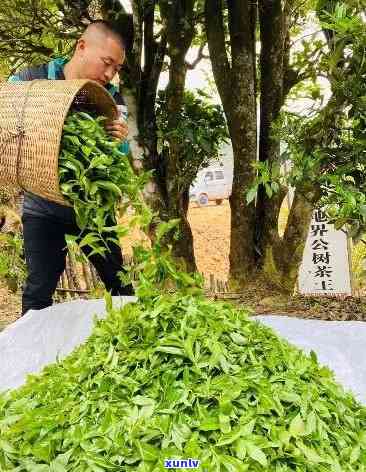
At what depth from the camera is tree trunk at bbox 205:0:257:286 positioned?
4.00 m

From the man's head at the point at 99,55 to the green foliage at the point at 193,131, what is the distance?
1.73m

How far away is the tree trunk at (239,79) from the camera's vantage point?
13.1 feet

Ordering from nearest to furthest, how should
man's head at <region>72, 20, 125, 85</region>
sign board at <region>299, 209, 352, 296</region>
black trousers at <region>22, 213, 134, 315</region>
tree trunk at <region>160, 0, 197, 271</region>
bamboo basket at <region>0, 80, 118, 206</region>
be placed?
1. bamboo basket at <region>0, 80, 118, 206</region>
2. man's head at <region>72, 20, 125, 85</region>
3. black trousers at <region>22, 213, 134, 315</region>
4. tree trunk at <region>160, 0, 197, 271</region>
5. sign board at <region>299, 209, 352, 296</region>

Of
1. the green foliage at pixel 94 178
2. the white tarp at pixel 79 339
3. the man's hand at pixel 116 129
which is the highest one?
the man's hand at pixel 116 129

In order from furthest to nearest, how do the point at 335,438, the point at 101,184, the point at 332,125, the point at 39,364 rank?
the point at 332,125
the point at 39,364
the point at 101,184
the point at 335,438

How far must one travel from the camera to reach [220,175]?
1330cm

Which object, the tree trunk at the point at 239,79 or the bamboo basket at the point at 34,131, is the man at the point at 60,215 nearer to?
the bamboo basket at the point at 34,131

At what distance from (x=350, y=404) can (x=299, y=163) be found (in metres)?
1.00

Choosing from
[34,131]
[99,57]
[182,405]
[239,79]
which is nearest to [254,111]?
[239,79]

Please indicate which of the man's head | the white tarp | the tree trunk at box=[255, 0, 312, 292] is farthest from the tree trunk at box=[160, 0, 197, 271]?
the man's head

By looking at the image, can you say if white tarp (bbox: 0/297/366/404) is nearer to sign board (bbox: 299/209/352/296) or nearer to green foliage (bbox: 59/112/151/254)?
green foliage (bbox: 59/112/151/254)

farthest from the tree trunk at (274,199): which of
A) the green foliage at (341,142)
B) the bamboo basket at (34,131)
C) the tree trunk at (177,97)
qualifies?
the bamboo basket at (34,131)

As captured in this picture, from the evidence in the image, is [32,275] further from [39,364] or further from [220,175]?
[220,175]

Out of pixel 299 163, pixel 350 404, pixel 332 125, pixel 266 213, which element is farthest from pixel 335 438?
→ pixel 266 213
